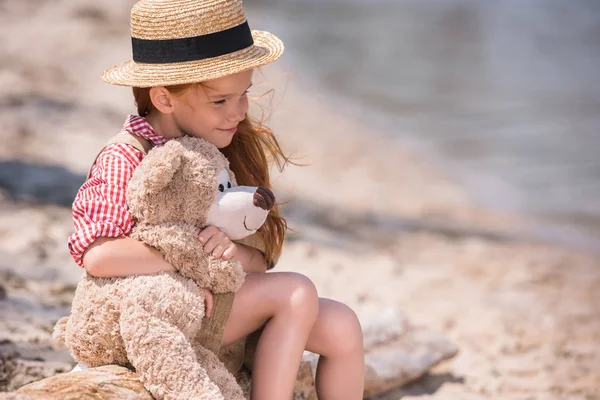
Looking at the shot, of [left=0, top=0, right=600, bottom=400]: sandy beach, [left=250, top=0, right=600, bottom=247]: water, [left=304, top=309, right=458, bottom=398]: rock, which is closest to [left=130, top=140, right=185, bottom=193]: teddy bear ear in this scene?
[left=0, top=0, right=600, bottom=400]: sandy beach

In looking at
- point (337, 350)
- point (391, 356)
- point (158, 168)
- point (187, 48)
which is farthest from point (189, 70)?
point (391, 356)

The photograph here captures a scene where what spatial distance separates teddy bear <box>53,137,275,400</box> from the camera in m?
2.26

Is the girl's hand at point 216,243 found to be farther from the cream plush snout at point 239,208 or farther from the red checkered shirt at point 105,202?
the red checkered shirt at point 105,202

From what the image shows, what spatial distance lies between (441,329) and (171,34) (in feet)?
8.97

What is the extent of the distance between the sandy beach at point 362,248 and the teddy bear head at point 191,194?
107cm

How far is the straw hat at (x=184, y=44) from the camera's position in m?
2.56

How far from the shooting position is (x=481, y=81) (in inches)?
439

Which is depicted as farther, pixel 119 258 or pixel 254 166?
pixel 254 166

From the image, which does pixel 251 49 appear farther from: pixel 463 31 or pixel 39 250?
pixel 463 31

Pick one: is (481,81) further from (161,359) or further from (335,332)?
(161,359)

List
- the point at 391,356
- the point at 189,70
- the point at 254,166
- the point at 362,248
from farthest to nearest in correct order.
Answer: the point at 362,248 < the point at 391,356 < the point at 254,166 < the point at 189,70

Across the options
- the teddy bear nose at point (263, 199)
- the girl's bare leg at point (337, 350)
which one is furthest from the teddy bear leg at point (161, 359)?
the girl's bare leg at point (337, 350)

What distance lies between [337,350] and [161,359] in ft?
2.25

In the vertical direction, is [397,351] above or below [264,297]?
below
